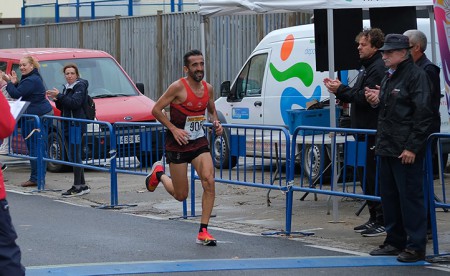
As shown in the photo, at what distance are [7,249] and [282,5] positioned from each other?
6329 mm

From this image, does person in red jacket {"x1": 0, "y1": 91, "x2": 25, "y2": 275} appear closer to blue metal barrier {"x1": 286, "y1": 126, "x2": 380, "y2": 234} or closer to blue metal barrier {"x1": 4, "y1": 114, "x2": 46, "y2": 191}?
blue metal barrier {"x1": 286, "y1": 126, "x2": 380, "y2": 234}

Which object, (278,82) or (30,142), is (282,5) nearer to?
(278,82)

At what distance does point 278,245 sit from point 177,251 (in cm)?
102

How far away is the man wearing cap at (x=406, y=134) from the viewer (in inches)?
345

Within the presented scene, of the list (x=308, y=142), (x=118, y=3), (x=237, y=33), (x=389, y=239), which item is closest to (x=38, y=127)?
(x=308, y=142)

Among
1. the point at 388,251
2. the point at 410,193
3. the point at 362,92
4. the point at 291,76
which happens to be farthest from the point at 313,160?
the point at 291,76

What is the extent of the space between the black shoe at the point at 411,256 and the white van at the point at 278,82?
21.5 feet

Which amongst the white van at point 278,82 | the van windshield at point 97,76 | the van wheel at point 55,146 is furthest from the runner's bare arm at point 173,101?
the van windshield at point 97,76

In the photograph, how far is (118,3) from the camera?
101 feet

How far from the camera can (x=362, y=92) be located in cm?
1048

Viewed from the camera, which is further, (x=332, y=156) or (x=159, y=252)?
(x=332, y=156)

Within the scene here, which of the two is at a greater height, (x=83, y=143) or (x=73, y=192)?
(x=83, y=143)

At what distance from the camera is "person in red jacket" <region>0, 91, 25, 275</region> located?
5.90m

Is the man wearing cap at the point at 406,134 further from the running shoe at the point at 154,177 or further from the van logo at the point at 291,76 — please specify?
the van logo at the point at 291,76
